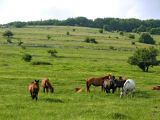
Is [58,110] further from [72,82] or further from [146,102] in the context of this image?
[72,82]

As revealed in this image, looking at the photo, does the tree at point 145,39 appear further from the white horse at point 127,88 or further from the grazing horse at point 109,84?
the white horse at point 127,88

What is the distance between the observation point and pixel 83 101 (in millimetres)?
27469

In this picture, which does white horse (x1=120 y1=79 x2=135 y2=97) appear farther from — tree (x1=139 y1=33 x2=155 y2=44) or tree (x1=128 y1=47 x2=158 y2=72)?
tree (x1=139 y1=33 x2=155 y2=44)

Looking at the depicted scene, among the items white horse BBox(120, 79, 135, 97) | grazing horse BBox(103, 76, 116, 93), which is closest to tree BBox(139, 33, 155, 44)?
grazing horse BBox(103, 76, 116, 93)

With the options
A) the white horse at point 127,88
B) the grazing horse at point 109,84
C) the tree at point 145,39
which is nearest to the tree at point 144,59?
the grazing horse at point 109,84

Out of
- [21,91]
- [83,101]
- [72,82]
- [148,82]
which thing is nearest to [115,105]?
[83,101]

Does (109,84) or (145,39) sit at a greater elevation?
(109,84)

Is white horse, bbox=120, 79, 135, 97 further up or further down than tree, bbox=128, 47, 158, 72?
further up

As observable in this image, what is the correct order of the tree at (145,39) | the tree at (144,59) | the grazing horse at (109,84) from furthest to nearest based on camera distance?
1. the tree at (145,39)
2. the tree at (144,59)
3. the grazing horse at (109,84)

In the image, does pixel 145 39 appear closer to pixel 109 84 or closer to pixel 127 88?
pixel 109 84

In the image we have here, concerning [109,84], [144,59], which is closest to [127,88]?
[109,84]

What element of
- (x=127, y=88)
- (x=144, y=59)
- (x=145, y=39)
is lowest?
(x=145, y=39)

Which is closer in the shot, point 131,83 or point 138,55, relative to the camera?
point 131,83

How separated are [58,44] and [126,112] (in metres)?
94.2
